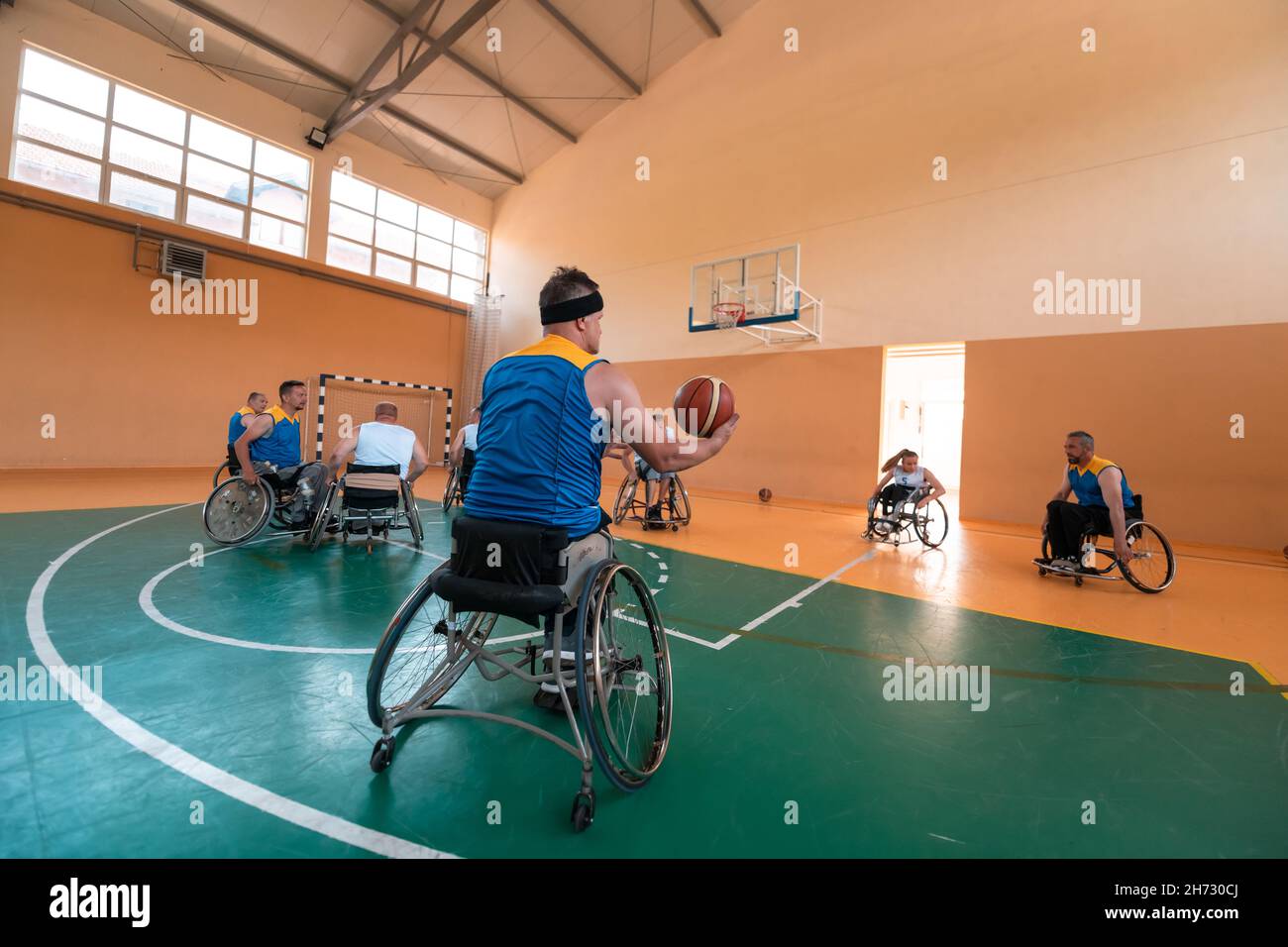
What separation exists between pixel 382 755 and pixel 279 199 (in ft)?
43.3

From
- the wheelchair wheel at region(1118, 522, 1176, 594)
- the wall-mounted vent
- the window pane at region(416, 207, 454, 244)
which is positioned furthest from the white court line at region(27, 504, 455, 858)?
the window pane at region(416, 207, 454, 244)

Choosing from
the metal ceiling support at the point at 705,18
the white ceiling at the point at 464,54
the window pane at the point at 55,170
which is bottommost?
the window pane at the point at 55,170

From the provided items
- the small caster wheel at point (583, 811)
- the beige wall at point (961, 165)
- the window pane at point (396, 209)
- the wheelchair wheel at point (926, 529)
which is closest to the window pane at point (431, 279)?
the window pane at point (396, 209)

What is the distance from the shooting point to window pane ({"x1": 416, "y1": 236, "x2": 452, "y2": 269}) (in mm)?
13586

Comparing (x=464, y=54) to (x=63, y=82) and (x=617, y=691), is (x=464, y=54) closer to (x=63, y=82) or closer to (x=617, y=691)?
(x=63, y=82)

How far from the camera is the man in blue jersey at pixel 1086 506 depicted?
4.09 m

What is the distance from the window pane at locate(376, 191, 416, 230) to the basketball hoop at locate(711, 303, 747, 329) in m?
8.31

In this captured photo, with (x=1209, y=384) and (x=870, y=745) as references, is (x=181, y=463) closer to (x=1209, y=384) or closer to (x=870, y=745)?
(x=870, y=745)

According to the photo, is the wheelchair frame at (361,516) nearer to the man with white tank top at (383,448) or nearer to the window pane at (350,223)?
the man with white tank top at (383,448)

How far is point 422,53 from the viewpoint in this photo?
991 cm

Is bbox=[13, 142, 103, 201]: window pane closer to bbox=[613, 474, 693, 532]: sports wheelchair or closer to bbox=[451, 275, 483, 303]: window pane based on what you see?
bbox=[451, 275, 483, 303]: window pane

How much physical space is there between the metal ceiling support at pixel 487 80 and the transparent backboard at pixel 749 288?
17.0 feet
